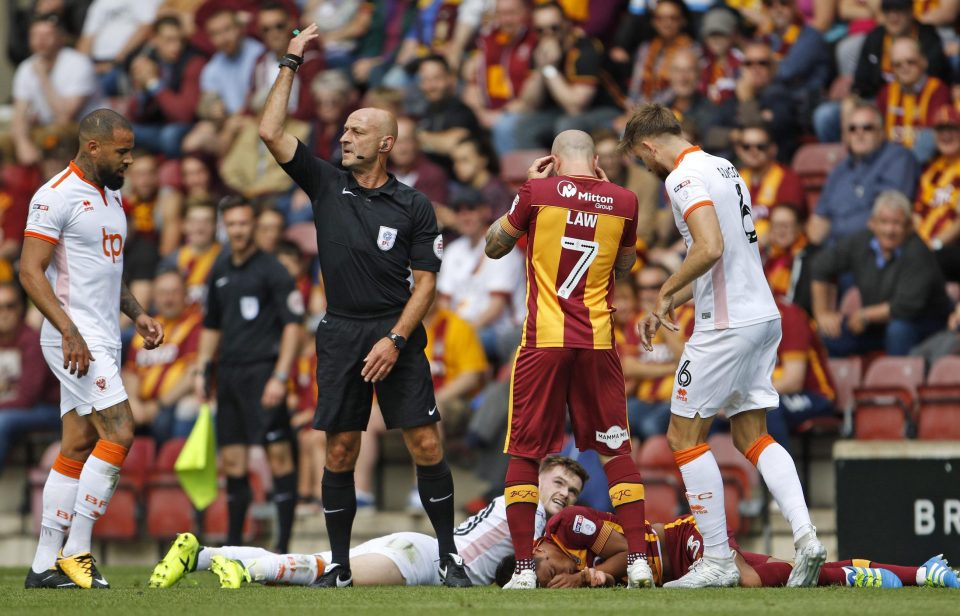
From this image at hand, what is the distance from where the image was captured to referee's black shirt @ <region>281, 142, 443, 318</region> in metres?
8.02

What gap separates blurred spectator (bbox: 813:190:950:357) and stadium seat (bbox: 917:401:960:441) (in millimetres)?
1016

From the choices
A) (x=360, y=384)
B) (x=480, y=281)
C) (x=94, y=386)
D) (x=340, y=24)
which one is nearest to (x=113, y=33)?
(x=340, y=24)

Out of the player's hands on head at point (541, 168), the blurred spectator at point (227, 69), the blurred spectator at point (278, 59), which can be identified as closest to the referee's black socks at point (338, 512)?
the player's hands on head at point (541, 168)

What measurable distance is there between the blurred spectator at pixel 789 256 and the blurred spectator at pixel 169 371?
4976mm

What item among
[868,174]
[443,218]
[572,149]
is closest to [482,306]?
[443,218]

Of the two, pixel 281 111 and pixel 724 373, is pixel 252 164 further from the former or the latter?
pixel 724 373

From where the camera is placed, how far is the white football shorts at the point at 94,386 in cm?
802

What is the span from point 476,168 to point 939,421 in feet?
18.3

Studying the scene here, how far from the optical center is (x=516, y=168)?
1430cm

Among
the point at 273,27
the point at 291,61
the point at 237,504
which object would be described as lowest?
the point at 237,504

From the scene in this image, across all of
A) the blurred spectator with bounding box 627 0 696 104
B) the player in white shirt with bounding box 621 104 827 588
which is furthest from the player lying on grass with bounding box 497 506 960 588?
the blurred spectator with bounding box 627 0 696 104

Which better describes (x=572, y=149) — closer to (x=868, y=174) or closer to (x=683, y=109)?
(x=868, y=174)

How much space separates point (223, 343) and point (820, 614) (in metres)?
6.21

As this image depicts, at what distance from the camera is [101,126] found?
26.9 ft
